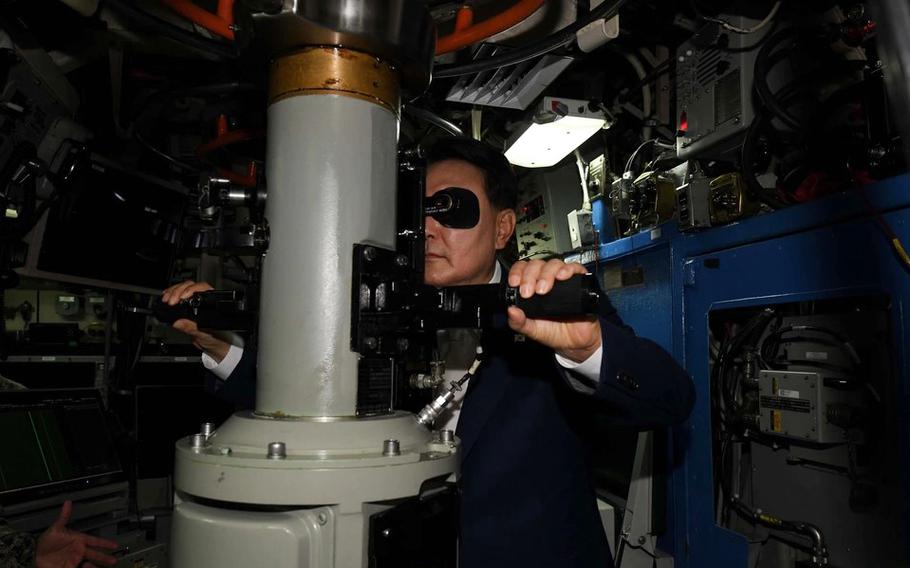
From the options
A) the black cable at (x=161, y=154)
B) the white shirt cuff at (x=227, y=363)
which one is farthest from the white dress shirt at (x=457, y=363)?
the black cable at (x=161, y=154)

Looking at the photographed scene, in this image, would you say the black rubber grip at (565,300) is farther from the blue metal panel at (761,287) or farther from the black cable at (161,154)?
the black cable at (161,154)

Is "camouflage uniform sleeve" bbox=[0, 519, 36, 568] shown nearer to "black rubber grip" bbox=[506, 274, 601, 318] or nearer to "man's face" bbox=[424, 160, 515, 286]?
"man's face" bbox=[424, 160, 515, 286]

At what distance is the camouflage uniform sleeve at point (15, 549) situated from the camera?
5.36ft

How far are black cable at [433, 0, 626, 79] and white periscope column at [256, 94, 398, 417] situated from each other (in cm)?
36

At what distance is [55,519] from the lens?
7.14 ft

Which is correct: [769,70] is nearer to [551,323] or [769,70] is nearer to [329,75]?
[551,323]

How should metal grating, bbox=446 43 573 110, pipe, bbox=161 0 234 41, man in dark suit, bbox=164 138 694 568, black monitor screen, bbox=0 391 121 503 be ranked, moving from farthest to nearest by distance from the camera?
black monitor screen, bbox=0 391 121 503 < metal grating, bbox=446 43 573 110 < man in dark suit, bbox=164 138 694 568 < pipe, bbox=161 0 234 41

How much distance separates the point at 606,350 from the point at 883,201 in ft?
2.41

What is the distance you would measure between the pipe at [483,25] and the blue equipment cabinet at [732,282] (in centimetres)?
86

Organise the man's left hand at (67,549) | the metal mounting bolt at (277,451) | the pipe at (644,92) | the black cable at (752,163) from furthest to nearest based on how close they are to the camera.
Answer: the pipe at (644,92), the man's left hand at (67,549), the black cable at (752,163), the metal mounting bolt at (277,451)

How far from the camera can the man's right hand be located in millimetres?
1034

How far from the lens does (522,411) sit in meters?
1.39

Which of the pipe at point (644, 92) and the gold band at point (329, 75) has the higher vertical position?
the pipe at point (644, 92)

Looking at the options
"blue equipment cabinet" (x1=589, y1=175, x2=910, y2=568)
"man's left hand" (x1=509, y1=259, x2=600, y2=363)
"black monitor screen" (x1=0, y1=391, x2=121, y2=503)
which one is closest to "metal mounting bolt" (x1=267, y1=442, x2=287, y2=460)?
"man's left hand" (x1=509, y1=259, x2=600, y2=363)
